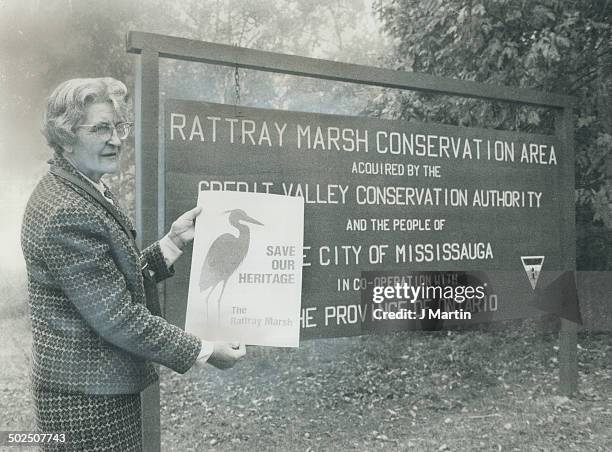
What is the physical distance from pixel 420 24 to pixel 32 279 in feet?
16.4

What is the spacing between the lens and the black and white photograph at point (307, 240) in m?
1.64

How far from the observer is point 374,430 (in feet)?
13.2

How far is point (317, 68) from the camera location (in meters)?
2.89

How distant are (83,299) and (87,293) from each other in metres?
0.02

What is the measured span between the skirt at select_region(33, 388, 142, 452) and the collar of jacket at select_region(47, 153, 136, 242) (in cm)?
47

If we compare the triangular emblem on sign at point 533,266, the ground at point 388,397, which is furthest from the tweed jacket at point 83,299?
the triangular emblem on sign at point 533,266

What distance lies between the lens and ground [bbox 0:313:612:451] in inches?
150

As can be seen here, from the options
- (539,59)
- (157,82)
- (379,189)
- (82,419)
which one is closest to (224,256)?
(157,82)

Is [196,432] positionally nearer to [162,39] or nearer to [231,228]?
[231,228]

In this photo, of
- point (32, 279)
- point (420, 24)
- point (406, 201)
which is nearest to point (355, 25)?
point (420, 24)

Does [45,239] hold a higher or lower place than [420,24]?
lower

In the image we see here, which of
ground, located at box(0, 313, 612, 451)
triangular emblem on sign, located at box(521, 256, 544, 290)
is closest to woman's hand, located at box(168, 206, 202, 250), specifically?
ground, located at box(0, 313, 612, 451)

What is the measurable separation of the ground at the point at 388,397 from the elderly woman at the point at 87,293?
2.32 meters

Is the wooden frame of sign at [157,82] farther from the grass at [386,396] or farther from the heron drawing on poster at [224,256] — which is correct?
the grass at [386,396]
